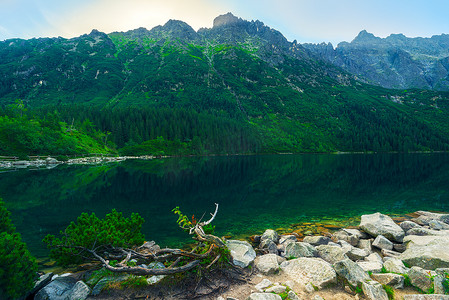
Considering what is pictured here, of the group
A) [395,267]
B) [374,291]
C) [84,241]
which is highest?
[84,241]

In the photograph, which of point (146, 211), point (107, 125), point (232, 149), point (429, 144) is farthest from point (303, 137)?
point (146, 211)

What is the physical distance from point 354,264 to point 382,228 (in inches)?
401

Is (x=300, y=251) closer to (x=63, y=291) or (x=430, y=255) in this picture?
(x=430, y=255)

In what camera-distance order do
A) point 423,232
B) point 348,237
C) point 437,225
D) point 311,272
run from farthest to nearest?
point 437,225 < point 423,232 < point 348,237 < point 311,272

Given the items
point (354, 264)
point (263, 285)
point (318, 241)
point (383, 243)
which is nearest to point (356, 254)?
point (318, 241)

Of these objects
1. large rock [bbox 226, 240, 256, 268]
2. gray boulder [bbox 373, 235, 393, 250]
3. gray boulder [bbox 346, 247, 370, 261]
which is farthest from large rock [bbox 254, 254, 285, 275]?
gray boulder [bbox 373, 235, 393, 250]

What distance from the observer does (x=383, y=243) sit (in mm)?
16641

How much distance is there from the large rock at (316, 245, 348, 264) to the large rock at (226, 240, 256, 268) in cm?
456

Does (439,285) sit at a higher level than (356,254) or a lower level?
higher

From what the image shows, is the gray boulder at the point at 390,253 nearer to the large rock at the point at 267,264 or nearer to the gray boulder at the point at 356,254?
the gray boulder at the point at 356,254

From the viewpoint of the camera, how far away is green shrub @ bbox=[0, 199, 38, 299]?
718 centimetres

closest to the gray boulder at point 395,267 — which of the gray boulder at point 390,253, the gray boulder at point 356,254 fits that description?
the gray boulder at point 356,254

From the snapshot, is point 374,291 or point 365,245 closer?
point 374,291

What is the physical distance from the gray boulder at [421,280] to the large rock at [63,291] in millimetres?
14260
